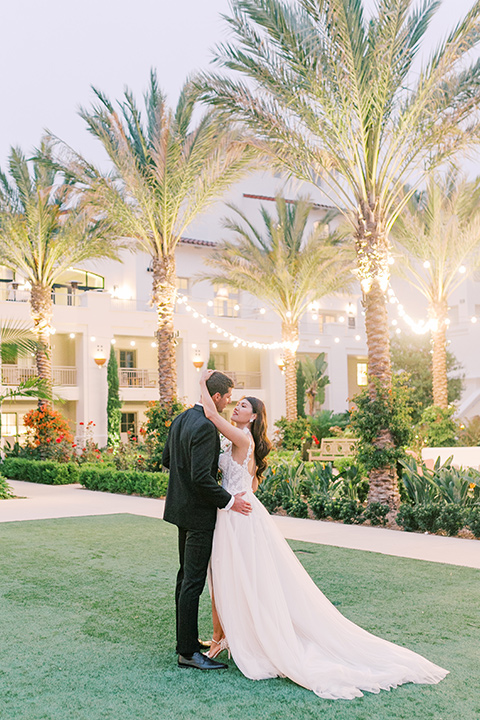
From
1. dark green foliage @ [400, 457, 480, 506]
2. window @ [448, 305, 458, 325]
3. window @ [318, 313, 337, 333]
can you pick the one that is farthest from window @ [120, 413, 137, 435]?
dark green foliage @ [400, 457, 480, 506]

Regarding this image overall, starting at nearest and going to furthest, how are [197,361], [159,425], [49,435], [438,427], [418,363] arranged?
[159,425], [49,435], [438,427], [418,363], [197,361]

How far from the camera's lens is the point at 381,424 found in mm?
12367

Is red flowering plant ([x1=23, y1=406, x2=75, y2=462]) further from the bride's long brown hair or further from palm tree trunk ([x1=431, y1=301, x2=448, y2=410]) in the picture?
the bride's long brown hair

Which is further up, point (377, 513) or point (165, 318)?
point (165, 318)

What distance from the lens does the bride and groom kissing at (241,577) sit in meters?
4.70

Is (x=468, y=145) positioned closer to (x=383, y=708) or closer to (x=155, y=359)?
(x=383, y=708)

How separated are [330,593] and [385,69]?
29.2ft

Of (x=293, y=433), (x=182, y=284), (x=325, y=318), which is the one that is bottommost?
(x=293, y=433)

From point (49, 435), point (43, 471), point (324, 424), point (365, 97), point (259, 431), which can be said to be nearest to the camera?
point (259, 431)

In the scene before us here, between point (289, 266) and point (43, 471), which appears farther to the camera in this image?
point (289, 266)

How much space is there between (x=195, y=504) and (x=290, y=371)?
921 inches

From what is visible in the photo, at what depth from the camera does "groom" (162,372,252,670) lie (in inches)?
190

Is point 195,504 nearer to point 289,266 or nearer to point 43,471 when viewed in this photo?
point 43,471

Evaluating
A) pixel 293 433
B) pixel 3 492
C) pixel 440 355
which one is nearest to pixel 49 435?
pixel 3 492
